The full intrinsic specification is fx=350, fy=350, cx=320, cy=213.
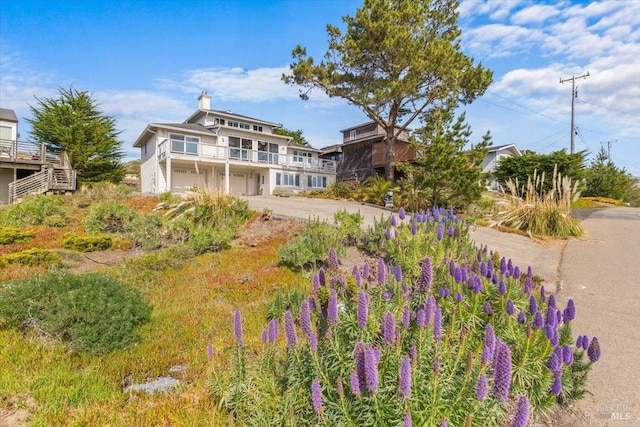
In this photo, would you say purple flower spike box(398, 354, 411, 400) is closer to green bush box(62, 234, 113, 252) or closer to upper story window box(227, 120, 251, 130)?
green bush box(62, 234, 113, 252)

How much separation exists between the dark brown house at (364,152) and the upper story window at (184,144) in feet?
51.3

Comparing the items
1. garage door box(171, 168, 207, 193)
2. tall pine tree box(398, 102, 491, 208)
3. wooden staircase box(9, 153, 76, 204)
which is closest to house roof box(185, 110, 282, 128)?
garage door box(171, 168, 207, 193)

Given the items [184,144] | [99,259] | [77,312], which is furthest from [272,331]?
[184,144]

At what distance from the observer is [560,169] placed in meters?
23.3

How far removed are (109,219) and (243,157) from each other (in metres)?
19.0

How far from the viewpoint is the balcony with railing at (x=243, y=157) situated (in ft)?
80.9

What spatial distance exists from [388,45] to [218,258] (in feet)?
51.7

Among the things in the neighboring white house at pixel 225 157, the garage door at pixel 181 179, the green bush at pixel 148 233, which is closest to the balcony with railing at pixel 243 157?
the neighboring white house at pixel 225 157

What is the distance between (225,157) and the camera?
27.0m

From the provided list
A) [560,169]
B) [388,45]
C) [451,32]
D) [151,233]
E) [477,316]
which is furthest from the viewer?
[560,169]

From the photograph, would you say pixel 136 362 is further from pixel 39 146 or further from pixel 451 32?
pixel 39 146

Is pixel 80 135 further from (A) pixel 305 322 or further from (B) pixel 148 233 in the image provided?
(A) pixel 305 322

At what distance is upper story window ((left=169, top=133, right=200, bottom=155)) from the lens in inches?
952

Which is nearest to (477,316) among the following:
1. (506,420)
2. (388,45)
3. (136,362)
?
(506,420)
